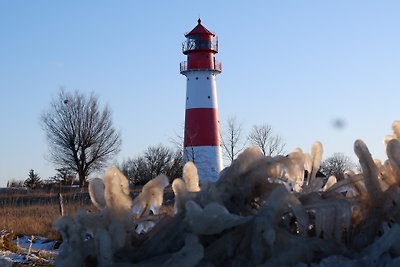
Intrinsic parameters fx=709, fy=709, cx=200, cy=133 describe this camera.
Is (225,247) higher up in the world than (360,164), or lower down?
lower down

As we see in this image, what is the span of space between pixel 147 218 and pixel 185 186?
0.48 feet

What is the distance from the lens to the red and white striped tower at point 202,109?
27984mm

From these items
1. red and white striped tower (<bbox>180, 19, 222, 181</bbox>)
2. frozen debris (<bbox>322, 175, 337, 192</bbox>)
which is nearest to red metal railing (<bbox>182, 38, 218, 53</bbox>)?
red and white striped tower (<bbox>180, 19, 222, 181</bbox>)

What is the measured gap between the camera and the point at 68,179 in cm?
3794

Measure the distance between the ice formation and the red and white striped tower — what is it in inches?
989

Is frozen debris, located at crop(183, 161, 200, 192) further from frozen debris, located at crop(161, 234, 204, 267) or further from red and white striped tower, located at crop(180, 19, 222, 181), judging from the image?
red and white striped tower, located at crop(180, 19, 222, 181)

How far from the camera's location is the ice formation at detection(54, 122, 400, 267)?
1479 millimetres

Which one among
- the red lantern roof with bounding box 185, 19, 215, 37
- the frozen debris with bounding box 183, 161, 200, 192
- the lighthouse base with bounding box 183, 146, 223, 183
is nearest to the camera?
the frozen debris with bounding box 183, 161, 200, 192

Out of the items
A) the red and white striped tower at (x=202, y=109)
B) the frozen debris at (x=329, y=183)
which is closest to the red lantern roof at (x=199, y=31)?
the red and white striped tower at (x=202, y=109)

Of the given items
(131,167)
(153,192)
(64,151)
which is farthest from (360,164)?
(131,167)

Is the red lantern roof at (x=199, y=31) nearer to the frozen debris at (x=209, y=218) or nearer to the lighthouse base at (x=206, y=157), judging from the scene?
the lighthouse base at (x=206, y=157)

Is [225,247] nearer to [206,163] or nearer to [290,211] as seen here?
[290,211]

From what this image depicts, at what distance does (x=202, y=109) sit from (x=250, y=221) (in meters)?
27.2

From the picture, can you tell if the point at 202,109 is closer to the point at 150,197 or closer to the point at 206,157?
the point at 206,157
